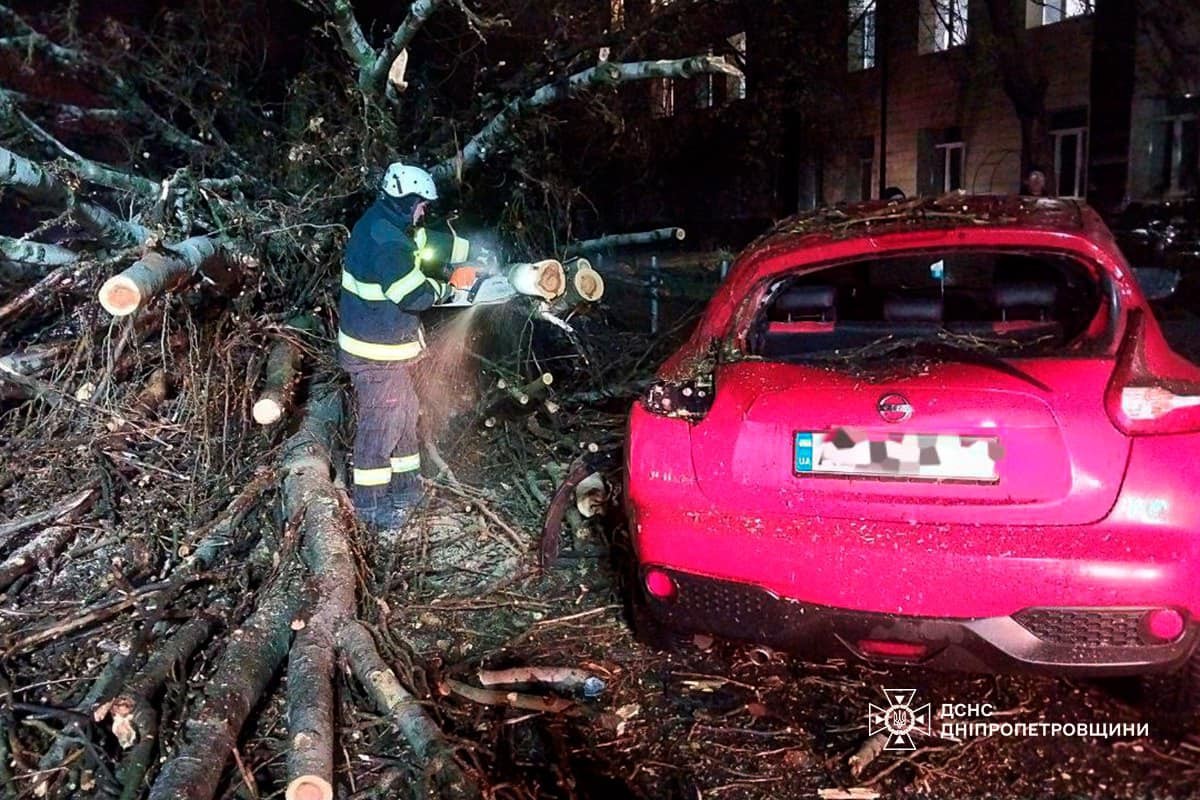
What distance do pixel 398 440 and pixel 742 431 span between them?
243 cm

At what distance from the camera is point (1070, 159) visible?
17.8 m

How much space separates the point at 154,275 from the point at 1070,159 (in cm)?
1747

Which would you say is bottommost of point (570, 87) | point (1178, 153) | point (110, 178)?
point (110, 178)

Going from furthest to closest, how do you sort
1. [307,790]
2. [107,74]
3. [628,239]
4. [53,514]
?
[107,74] → [628,239] → [53,514] → [307,790]

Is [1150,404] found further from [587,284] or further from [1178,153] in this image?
[1178,153]

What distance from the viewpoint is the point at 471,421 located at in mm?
5730

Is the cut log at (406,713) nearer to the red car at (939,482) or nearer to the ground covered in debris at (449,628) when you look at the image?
Answer: the ground covered in debris at (449,628)

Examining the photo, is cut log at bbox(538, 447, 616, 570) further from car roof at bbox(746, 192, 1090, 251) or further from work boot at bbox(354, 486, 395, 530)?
car roof at bbox(746, 192, 1090, 251)

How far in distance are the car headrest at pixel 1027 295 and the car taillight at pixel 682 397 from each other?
1578mm

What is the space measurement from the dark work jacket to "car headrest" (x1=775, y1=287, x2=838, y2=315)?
1594 millimetres

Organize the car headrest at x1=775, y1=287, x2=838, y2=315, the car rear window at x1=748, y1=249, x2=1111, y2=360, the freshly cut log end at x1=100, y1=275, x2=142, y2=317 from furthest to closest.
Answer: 1. the car headrest at x1=775, y1=287, x2=838, y2=315
2. the freshly cut log end at x1=100, y1=275, x2=142, y2=317
3. the car rear window at x1=748, y1=249, x2=1111, y2=360

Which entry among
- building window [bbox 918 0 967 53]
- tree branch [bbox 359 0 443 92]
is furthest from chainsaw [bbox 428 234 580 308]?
building window [bbox 918 0 967 53]

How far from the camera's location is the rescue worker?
458 centimetres

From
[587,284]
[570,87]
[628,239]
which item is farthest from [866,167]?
[587,284]
